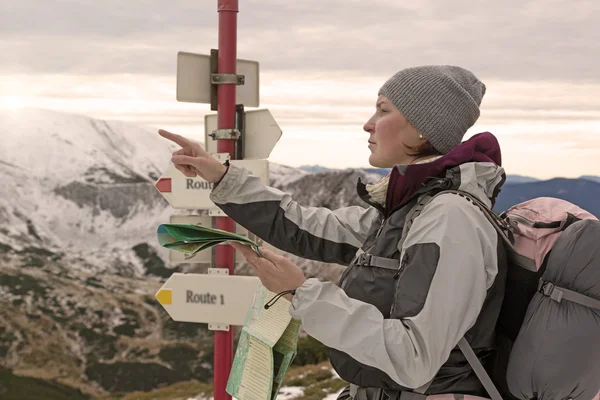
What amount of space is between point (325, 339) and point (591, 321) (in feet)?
2.68

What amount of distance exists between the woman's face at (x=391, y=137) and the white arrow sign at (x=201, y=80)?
2.33 meters

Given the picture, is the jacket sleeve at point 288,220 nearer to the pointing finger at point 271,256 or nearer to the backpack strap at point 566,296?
the pointing finger at point 271,256

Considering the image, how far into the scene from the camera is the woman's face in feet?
8.17

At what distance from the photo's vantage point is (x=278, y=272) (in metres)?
2.32

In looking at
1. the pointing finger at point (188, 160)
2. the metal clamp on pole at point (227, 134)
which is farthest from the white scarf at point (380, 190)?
the metal clamp on pole at point (227, 134)

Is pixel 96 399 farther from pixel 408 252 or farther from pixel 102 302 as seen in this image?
pixel 408 252

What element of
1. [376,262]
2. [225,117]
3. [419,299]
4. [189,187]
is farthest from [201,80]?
[419,299]

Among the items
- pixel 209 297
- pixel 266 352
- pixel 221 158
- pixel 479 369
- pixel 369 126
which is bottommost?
pixel 209 297

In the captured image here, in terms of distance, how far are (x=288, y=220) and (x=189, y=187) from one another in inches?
70.4

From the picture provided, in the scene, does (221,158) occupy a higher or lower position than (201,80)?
lower

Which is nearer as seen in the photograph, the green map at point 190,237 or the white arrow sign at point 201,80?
the green map at point 190,237

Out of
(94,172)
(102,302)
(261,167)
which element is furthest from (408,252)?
(94,172)

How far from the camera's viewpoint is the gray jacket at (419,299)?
6.60 ft

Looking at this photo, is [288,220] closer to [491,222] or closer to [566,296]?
[491,222]
